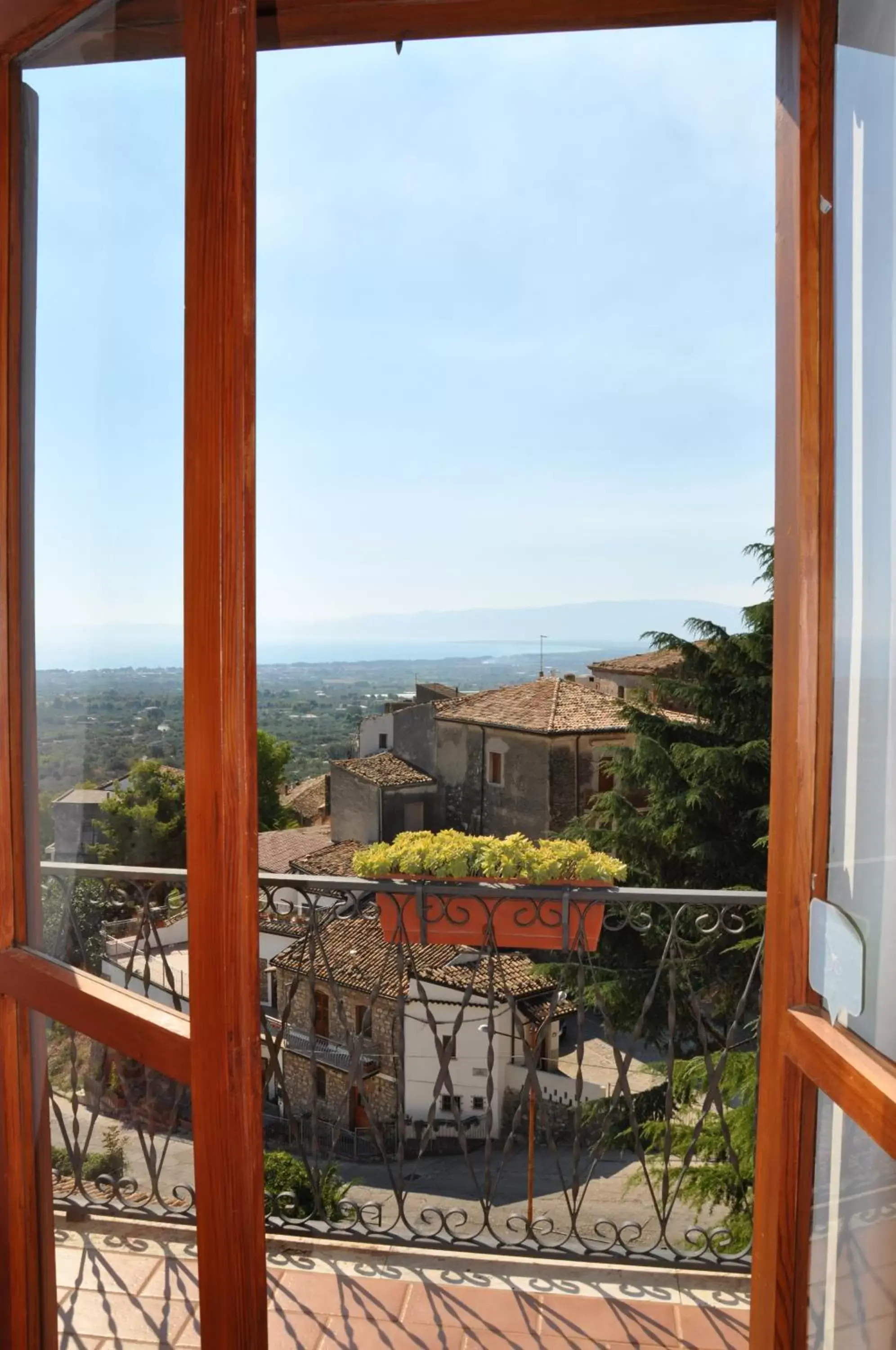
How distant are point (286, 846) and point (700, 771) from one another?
16.3 feet

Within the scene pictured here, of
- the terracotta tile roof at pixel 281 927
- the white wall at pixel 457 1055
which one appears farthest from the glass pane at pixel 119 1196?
the white wall at pixel 457 1055

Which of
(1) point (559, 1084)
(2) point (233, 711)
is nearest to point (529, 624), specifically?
(1) point (559, 1084)

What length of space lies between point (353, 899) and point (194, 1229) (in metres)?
1.64

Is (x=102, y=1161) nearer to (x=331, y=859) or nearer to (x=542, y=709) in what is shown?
(x=331, y=859)

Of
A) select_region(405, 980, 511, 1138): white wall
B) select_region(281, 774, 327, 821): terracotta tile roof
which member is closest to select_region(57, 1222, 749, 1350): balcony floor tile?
select_region(405, 980, 511, 1138): white wall

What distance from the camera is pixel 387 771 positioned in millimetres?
12164

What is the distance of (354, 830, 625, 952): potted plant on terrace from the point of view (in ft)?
9.32

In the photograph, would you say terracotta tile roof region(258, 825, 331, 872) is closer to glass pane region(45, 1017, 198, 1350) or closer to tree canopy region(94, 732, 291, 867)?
glass pane region(45, 1017, 198, 1350)

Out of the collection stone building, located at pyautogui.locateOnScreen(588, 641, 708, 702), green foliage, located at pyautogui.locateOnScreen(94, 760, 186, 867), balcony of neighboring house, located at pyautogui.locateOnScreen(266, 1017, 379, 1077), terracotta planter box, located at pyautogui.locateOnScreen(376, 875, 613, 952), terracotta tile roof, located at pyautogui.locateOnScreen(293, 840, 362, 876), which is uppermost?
green foliage, located at pyautogui.locateOnScreen(94, 760, 186, 867)

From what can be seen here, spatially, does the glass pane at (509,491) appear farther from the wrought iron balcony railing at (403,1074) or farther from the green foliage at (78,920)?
the green foliage at (78,920)

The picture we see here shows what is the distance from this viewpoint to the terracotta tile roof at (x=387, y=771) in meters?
11.9

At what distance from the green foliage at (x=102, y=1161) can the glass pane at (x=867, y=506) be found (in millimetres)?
762

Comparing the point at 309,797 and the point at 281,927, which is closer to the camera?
the point at 281,927

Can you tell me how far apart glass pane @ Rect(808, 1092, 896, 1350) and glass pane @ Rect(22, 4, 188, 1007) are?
641 mm
